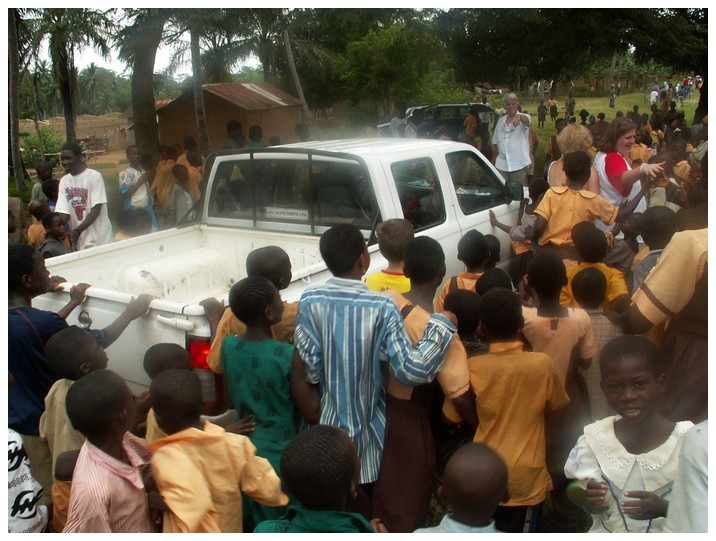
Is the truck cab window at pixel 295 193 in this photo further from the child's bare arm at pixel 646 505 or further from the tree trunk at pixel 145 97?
the tree trunk at pixel 145 97

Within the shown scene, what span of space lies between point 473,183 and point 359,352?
144 inches

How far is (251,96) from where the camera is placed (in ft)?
77.4

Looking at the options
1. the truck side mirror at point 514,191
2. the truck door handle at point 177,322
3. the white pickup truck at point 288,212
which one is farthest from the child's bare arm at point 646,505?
the truck side mirror at point 514,191

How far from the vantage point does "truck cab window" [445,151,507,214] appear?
18.1 feet

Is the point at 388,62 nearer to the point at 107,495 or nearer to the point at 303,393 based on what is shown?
the point at 303,393

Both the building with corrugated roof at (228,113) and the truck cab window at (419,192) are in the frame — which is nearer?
the truck cab window at (419,192)

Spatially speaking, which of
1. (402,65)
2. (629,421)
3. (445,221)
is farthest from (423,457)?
(402,65)

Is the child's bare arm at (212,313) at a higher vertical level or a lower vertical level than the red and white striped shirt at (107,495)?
higher

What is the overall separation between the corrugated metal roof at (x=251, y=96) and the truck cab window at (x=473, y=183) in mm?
17500

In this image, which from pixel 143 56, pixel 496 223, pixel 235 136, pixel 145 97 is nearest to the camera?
pixel 496 223

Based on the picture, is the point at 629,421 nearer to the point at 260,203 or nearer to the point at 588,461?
the point at 588,461

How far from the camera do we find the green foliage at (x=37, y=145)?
32.1m

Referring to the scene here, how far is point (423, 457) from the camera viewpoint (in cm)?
289

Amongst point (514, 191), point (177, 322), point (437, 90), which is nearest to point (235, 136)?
point (514, 191)
